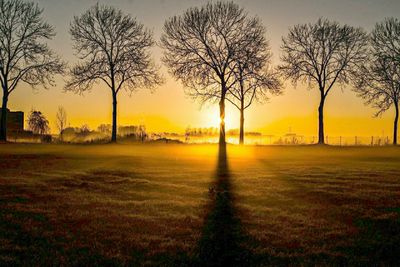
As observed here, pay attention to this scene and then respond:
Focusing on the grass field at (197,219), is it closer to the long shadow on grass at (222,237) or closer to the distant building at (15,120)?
the long shadow on grass at (222,237)

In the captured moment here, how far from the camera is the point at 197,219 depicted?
1169 cm

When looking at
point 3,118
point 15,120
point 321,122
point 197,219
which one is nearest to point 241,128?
point 321,122

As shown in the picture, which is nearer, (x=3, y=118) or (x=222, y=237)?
(x=222, y=237)

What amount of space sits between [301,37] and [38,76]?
104ft

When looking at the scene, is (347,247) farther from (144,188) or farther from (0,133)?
(0,133)

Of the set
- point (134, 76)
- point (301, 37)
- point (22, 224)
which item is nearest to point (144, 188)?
point (22, 224)

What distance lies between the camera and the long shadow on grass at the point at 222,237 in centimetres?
837

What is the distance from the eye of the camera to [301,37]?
2018 inches

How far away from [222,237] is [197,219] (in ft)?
6.17

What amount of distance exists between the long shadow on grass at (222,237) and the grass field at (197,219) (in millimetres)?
23

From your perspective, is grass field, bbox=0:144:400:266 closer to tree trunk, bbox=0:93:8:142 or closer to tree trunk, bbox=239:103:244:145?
tree trunk, bbox=0:93:8:142

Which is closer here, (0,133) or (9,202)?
(9,202)

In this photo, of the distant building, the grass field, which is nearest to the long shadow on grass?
the grass field

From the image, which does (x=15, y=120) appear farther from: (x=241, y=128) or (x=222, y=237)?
(x=222, y=237)
